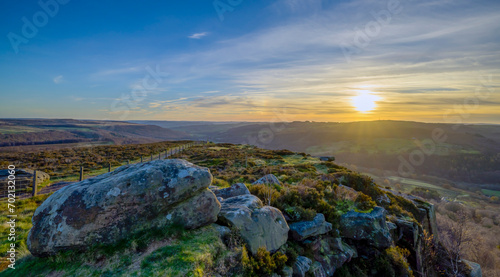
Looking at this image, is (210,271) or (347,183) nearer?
(210,271)

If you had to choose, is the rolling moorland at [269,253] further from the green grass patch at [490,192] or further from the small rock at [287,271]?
the green grass patch at [490,192]

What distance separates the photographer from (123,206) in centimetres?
576

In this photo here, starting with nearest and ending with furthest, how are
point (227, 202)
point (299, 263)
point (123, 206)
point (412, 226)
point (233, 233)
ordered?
point (123, 206), point (233, 233), point (299, 263), point (227, 202), point (412, 226)

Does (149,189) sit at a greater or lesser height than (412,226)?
greater

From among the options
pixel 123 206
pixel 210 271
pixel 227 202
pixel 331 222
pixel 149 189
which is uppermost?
pixel 149 189

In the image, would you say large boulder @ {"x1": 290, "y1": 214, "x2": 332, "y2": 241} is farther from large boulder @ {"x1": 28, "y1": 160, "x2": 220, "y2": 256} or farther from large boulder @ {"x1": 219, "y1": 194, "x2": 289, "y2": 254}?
large boulder @ {"x1": 28, "y1": 160, "x2": 220, "y2": 256}

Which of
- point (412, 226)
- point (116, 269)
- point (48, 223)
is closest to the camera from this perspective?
point (116, 269)

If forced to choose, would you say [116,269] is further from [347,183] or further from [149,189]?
[347,183]

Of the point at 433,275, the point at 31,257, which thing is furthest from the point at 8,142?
the point at 433,275

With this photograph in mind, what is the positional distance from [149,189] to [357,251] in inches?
404

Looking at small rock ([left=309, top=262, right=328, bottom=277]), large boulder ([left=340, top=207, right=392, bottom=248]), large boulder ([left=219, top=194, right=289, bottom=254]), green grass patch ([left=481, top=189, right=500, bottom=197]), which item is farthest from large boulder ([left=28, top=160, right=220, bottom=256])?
green grass patch ([left=481, top=189, right=500, bottom=197])

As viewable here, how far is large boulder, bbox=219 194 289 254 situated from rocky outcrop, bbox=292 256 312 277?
0.83 meters

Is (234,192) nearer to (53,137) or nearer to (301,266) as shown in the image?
(301,266)

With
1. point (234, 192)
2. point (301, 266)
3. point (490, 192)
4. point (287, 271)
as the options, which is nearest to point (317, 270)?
point (301, 266)
